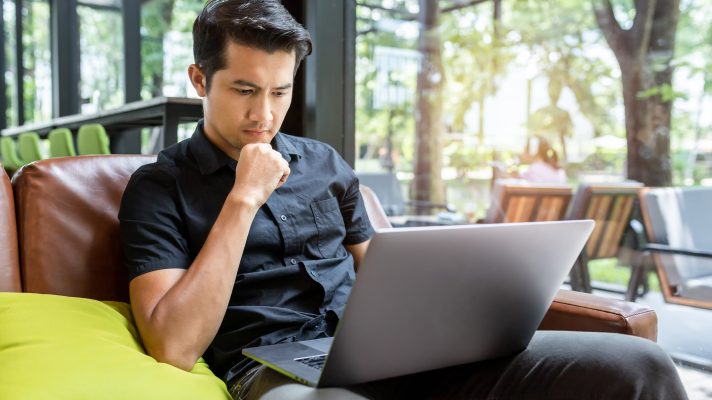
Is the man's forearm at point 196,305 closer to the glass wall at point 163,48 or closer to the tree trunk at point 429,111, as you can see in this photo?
the tree trunk at point 429,111

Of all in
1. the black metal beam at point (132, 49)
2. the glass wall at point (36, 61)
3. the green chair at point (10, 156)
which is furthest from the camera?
the glass wall at point (36, 61)

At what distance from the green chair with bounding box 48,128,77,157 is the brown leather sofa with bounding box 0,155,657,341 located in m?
2.55

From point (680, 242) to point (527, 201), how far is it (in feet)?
2.41

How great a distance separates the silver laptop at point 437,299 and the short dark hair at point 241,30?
605 millimetres

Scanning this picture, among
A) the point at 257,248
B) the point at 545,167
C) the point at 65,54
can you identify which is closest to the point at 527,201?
the point at 545,167

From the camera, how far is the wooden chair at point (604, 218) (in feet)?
8.74

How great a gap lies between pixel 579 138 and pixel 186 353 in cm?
216

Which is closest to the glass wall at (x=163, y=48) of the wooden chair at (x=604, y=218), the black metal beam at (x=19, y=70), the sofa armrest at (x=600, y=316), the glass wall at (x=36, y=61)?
the glass wall at (x=36, y=61)

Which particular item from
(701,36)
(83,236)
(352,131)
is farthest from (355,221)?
(701,36)

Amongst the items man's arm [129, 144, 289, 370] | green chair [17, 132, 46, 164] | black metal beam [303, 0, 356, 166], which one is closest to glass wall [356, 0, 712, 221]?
black metal beam [303, 0, 356, 166]

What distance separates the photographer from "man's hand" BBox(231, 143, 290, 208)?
1242mm

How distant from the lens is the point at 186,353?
3.80 feet

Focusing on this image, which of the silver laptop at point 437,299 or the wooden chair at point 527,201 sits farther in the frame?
the wooden chair at point 527,201

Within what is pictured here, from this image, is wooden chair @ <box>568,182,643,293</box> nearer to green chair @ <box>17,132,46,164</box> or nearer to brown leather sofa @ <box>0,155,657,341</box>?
brown leather sofa @ <box>0,155,657,341</box>
